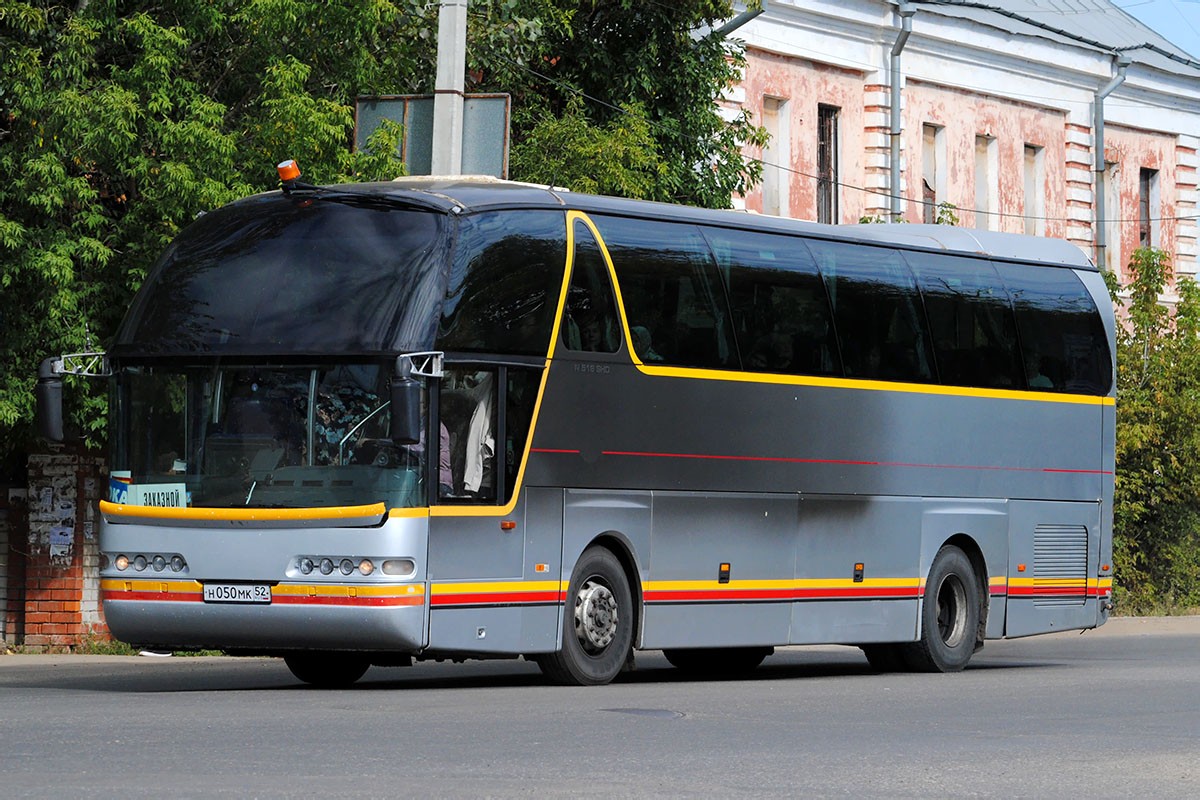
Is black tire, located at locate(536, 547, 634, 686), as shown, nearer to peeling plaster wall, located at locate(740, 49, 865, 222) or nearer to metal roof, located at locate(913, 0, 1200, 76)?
peeling plaster wall, located at locate(740, 49, 865, 222)

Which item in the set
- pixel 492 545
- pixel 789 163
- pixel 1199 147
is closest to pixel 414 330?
pixel 492 545

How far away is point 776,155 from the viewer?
119ft

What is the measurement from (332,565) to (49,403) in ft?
7.73

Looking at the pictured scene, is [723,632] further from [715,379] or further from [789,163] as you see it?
[789,163]

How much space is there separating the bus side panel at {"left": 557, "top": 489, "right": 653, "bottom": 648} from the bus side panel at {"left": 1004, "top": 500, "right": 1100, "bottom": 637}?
5.06 meters

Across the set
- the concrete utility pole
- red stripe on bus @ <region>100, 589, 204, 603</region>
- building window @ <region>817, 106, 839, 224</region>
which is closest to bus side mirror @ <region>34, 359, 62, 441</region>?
red stripe on bus @ <region>100, 589, 204, 603</region>

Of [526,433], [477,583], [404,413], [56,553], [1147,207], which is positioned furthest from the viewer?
[1147,207]

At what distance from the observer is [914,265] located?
1925cm

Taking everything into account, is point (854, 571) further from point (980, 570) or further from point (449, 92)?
point (449, 92)

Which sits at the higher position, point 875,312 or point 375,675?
point 875,312

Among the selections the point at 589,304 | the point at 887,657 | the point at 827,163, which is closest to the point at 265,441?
the point at 589,304

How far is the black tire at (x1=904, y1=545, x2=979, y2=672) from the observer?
62.9 feet

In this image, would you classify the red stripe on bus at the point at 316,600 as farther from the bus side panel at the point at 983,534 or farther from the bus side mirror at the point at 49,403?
the bus side panel at the point at 983,534

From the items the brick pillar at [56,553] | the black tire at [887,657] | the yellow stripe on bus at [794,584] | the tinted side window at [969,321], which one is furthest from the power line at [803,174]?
the yellow stripe on bus at [794,584]
